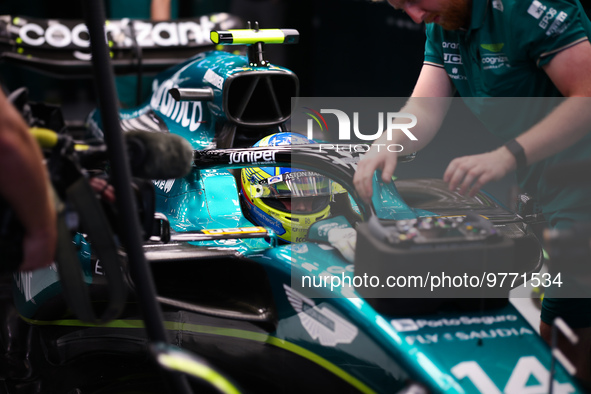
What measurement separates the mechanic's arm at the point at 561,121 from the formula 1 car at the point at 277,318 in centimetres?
14

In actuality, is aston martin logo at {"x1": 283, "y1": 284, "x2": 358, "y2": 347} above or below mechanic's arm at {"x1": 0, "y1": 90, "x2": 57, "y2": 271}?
below

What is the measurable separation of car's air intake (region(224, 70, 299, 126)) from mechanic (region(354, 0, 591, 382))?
2.27 feet

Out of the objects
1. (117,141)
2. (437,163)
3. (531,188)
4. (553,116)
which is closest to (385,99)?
(437,163)

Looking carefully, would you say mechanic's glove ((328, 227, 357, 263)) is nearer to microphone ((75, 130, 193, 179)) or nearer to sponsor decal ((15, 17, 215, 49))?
microphone ((75, 130, 193, 179))

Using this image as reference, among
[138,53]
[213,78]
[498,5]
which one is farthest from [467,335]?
[138,53]

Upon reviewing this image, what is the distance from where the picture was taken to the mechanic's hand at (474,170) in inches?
52.0

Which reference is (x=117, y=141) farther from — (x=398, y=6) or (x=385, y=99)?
(x=385, y=99)

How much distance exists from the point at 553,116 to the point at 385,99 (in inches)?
163

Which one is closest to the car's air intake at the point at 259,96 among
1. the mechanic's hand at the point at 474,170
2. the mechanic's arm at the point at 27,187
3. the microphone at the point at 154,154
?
the mechanic's hand at the point at 474,170

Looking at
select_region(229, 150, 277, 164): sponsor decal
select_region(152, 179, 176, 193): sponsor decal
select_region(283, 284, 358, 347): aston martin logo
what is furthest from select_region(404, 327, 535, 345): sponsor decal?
select_region(152, 179, 176, 193): sponsor decal

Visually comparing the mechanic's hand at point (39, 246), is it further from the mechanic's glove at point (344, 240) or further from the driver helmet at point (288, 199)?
the driver helmet at point (288, 199)

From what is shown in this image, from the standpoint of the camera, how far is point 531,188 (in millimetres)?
1829

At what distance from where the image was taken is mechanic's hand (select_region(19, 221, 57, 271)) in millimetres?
899

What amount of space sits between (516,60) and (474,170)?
42 centimetres
